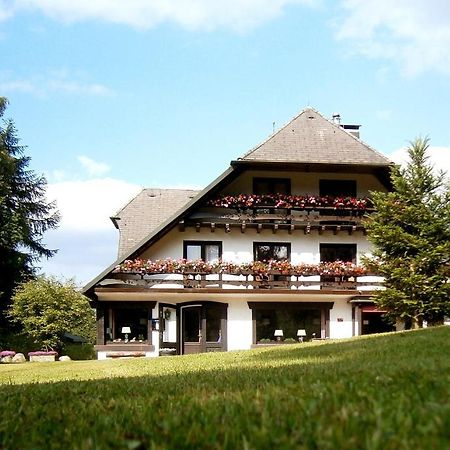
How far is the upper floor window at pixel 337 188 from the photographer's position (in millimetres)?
28484

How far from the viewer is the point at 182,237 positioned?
89.6 feet

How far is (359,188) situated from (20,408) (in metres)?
24.2

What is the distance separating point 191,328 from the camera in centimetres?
2709

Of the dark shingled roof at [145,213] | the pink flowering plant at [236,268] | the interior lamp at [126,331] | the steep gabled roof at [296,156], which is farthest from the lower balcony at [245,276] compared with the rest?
the dark shingled roof at [145,213]

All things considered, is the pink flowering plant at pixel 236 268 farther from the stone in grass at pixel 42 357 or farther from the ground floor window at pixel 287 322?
the stone in grass at pixel 42 357

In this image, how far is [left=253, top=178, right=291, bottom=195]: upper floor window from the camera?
1107 inches

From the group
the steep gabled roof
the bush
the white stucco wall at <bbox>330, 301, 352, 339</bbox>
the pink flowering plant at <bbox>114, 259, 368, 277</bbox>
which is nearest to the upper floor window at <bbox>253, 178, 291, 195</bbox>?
the steep gabled roof

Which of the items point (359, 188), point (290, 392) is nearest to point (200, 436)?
point (290, 392)

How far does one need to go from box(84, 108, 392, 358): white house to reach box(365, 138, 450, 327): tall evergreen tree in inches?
143

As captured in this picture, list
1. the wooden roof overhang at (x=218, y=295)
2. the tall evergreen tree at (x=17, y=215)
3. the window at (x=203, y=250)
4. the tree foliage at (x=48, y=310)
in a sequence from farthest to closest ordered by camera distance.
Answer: the tall evergreen tree at (x=17, y=215)
the tree foliage at (x=48, y=310)
the window at (x=203, y=250)
the wooden roof overhang at (x=218, y=295)

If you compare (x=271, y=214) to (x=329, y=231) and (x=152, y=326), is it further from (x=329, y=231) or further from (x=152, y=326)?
(x=152, y=326)

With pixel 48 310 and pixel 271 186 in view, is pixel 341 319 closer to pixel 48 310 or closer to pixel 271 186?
pixel 271 186

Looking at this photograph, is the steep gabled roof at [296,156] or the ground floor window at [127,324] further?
the ground floor window at [127,324]

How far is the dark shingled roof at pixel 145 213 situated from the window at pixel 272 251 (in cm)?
462
